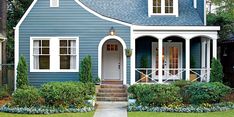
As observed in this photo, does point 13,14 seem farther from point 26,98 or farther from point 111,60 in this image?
point 26,98

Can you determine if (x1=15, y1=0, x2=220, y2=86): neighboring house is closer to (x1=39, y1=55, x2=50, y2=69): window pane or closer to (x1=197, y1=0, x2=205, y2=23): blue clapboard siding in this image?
(x1=39, y1=55, x2=50, y2=69): window pane

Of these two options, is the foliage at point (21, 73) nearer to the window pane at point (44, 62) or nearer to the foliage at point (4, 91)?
the foliage at point (4, 91)

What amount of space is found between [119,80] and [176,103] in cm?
738

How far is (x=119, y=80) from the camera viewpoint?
23359 millimetres

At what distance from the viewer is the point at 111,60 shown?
23.5m

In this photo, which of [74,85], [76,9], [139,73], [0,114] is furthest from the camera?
[139,73]

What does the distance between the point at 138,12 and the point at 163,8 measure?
1.47 meters

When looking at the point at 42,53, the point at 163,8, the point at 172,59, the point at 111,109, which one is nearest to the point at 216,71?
the point at 172,59

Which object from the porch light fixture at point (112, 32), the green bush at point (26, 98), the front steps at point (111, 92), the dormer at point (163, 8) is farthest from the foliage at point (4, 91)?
the dormer at point (163, 8)

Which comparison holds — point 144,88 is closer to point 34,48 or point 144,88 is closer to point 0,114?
point 0,114

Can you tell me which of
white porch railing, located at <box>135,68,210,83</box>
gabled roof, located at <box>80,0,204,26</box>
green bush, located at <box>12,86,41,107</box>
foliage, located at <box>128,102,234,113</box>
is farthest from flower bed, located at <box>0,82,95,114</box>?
gabled roof, located at <box>80,0,204,26</box>

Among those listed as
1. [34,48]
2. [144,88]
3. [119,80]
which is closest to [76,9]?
[34,48]

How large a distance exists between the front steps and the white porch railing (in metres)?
1.73

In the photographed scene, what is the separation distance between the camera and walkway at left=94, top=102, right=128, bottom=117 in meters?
15.1
